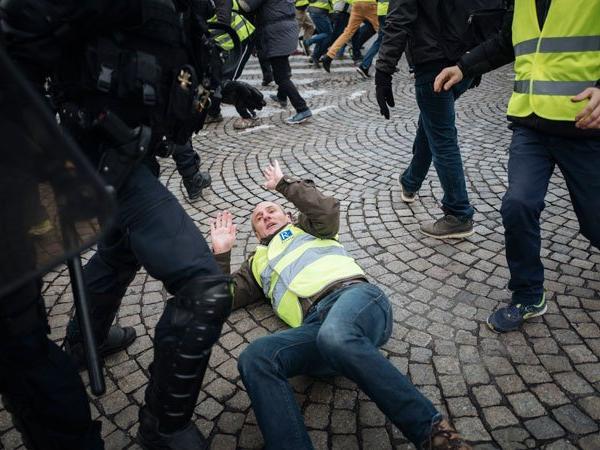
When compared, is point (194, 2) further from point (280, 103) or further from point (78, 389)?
point (280, 103)

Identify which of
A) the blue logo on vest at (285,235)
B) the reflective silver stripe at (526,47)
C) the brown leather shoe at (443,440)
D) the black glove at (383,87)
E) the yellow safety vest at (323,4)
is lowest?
the brown leather shoe at (443,440)

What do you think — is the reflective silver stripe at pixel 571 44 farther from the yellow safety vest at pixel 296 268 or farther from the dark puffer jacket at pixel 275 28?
the dark puffer jacket at pixel 275 28

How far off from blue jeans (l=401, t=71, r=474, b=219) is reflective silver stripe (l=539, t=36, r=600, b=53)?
1.12 m

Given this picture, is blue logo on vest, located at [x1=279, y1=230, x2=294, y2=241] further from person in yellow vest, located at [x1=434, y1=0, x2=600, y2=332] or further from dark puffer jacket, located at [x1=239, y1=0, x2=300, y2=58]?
dark puffer jacket, located at [x1=239, y1=0, x2=300, y2=58]

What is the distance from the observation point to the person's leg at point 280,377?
5.97 ft

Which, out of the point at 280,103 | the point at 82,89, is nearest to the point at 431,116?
the point at 82,89

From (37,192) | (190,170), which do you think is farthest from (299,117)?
(37,192)

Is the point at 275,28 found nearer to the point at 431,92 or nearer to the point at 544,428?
the point at 431,92

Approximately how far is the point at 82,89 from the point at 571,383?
8.61 ft

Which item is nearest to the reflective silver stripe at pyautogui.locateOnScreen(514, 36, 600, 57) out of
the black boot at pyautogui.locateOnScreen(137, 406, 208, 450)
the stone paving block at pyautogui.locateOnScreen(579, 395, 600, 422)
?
the stone paving block at pyautogui.locateOnScreen(579, 395, 600, 422)

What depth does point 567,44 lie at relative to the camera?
6.78ft

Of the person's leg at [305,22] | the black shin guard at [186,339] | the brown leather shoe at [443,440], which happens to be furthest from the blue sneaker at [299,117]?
the person's leg at [305,22]

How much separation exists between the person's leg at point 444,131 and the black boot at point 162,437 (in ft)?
8.43

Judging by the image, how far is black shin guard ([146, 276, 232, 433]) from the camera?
1.66 meters
